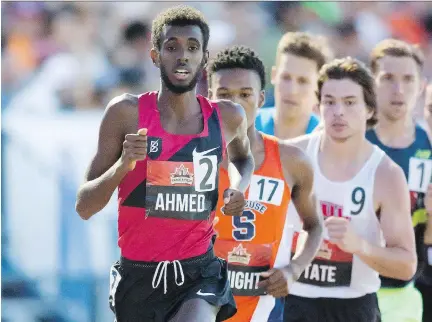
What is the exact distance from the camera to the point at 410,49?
8.30 m

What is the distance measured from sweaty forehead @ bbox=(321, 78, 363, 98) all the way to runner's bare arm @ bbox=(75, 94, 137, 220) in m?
2.29

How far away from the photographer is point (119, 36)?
10406 mm

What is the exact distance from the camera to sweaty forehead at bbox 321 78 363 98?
6.60 meters

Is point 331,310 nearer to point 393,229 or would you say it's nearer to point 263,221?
point 393,229

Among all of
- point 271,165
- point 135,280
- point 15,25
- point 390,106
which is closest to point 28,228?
point 15,25

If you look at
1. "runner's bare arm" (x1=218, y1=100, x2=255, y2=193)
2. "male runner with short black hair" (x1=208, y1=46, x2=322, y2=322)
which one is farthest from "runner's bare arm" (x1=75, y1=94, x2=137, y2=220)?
"male runner with short black hair" (x1=208, y1=46, x2=322, y2=322)

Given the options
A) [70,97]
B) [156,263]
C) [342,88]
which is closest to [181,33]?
[156,263]

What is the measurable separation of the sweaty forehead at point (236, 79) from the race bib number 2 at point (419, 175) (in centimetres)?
187

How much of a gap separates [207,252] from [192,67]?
32.5 inches

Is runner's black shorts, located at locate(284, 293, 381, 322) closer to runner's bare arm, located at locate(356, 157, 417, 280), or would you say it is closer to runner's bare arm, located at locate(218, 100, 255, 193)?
runner's bare arm, located at locate(356, 157, 417, 280)

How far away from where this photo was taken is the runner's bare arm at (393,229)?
6047mm

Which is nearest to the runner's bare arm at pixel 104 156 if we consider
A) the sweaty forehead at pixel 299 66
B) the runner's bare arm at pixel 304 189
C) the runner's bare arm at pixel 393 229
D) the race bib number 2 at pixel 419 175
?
the runner's bare arm at pixel 304 189

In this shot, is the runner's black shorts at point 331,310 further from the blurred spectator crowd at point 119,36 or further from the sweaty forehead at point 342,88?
the blurred spectator crowd at point 119,36

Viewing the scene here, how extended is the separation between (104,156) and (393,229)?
2311 millimetres
